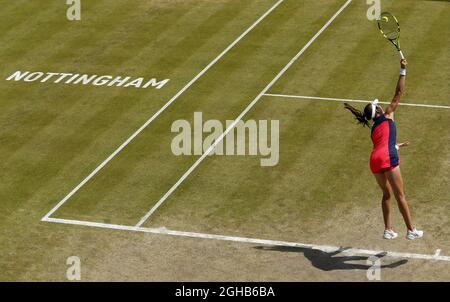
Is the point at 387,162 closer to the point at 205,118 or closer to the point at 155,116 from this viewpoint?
the point at 205,118

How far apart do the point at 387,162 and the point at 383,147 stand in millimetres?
299

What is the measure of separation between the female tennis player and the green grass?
605mm

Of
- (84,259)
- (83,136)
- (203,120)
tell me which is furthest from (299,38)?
(84,259)

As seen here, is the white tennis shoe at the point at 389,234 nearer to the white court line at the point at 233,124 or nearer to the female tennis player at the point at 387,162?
the female tennis player at the point at 387,162

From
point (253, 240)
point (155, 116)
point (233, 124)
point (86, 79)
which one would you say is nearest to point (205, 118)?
point (233, 124)

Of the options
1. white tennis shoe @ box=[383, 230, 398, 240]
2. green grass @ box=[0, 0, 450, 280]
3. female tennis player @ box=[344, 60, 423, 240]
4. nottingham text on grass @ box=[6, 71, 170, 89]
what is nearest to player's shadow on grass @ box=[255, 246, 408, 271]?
white tennis shoe @ box=[383, 230, 398, 240]

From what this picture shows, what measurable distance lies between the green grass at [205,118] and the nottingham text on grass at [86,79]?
35 centimetres

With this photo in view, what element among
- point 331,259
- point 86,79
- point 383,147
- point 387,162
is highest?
point 383,147

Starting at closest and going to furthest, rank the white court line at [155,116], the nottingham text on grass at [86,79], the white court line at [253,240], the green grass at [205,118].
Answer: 1. the white court line at [253,240]
2. the green grass at [205,118]
3. the white court line at [155,116]
4. the nottingham text on grass at [86,79]

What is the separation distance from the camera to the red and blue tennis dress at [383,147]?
18641 millimetres

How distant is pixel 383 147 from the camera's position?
18.8m

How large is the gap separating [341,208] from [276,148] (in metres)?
3.49

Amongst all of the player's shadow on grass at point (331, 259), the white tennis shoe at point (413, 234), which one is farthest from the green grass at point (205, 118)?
the player's shadow on grass at point (331, 259)

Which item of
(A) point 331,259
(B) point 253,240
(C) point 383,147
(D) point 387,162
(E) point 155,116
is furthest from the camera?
(E) point 155,116
